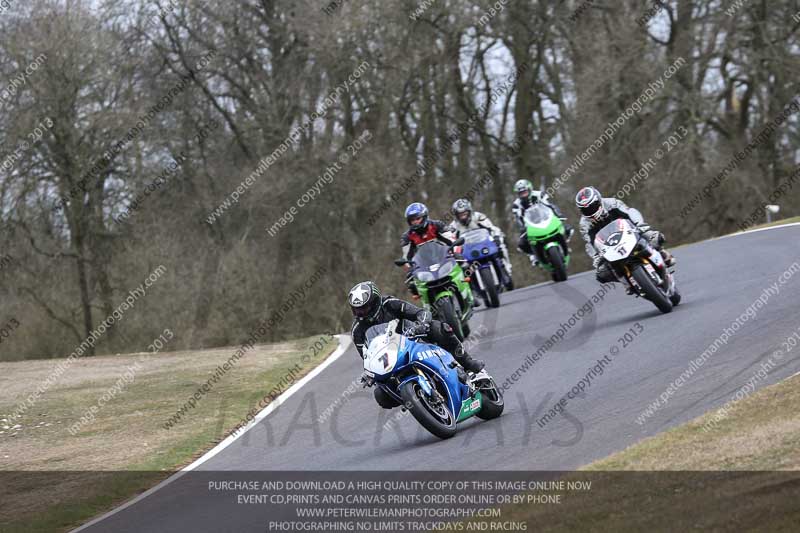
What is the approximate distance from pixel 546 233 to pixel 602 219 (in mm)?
5781

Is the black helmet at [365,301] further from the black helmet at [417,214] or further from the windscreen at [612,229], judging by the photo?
the windscreen at [612,229]

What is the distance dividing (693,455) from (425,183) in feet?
109

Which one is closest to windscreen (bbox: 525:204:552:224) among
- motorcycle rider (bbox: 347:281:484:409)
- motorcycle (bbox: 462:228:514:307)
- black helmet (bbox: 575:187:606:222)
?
motorcycle (bbox: 462:228:514:307)

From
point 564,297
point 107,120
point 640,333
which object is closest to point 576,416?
point 640,333

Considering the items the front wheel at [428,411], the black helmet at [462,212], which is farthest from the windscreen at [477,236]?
the front wheel at [428,411]

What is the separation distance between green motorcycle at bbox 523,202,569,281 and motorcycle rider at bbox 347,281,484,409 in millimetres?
10135

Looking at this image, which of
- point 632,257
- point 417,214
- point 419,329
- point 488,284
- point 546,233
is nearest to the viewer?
point 419,329

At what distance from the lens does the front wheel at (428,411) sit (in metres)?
10.2

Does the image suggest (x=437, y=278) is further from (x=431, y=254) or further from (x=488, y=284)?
(x=488, y=284)

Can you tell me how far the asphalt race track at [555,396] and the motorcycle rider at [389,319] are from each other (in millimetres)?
618

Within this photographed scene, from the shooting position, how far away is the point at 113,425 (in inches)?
632

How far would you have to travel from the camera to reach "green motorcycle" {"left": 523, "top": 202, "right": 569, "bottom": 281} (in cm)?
2109

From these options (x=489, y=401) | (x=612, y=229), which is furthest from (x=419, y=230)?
(x=489, y=401)

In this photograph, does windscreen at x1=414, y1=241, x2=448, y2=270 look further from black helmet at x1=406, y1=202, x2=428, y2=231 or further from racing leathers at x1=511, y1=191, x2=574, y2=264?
racing leathers at x1=511, y1=191, x2=574, y2=264
